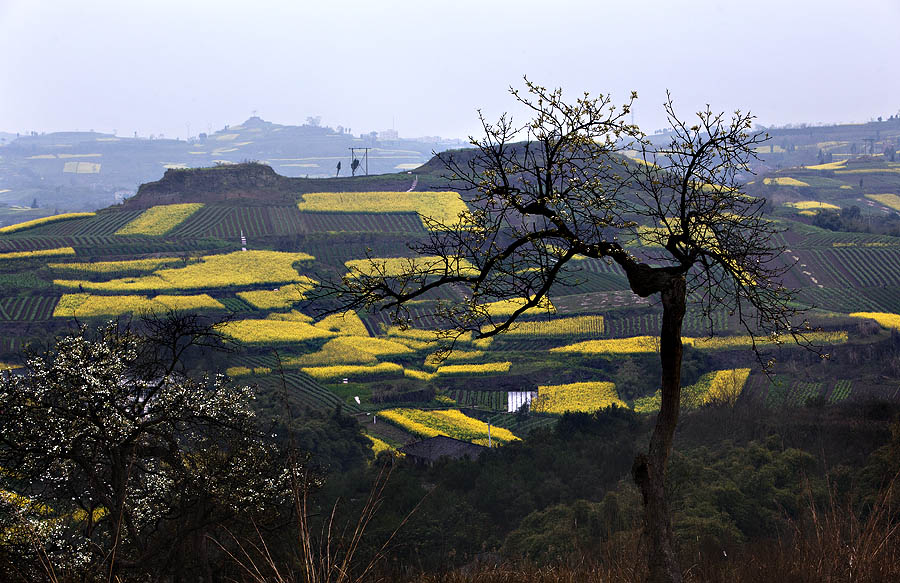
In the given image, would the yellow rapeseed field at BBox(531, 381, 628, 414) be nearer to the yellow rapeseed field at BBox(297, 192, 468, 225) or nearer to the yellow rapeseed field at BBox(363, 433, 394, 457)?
the yellow rapeseed field at BBox(363, 433, 394, 457)

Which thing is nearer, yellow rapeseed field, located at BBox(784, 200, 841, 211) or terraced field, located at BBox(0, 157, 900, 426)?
terraced field, located at BBox(0, 157, 900, 426)

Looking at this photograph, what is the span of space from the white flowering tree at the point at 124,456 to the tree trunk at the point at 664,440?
826 centimetres

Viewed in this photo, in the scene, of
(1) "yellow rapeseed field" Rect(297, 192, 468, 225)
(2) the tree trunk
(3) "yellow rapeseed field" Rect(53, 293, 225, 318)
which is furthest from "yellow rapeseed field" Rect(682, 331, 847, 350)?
(2) the tree trunk

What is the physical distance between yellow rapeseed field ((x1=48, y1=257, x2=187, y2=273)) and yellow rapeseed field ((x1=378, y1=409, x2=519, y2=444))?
46.1 m

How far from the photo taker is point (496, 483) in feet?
119

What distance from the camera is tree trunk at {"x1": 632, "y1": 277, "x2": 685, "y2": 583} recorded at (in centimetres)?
985

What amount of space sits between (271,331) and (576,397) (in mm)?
30423

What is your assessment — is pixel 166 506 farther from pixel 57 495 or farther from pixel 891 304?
pixel 891 304

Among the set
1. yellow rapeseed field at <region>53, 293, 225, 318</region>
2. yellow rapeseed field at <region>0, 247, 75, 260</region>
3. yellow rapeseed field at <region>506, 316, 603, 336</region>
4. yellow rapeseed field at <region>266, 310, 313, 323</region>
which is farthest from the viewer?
yellow rapeseed field at <region>0, 247, 75, 260</region>

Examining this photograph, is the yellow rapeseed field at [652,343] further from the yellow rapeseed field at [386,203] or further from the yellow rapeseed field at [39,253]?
the yellow rapeseed field at [39,253]

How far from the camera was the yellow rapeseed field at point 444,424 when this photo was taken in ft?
175

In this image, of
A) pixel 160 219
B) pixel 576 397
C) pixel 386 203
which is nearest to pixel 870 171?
pixel 386 203

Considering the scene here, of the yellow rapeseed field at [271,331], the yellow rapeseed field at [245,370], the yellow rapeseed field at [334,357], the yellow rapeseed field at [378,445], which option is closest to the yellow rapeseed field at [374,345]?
the yellow rapeseed field at [334,357]

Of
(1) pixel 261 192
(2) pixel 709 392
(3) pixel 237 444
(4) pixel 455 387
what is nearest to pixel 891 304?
(2) pixel 709 392
